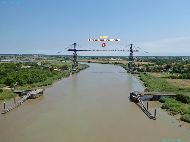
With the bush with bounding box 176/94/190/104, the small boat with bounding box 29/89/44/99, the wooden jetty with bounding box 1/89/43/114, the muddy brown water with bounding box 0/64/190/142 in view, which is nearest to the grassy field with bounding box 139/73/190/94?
the bush with bounding box 176/94/190/104

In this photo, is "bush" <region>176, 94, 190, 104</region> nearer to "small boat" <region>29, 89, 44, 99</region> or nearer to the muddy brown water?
the muddy brown water

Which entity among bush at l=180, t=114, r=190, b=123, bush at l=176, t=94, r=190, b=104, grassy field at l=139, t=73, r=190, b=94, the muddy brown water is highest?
bush at l=176, t=94, r=190, b=104

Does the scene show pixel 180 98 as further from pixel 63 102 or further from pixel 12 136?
pixel 12 136

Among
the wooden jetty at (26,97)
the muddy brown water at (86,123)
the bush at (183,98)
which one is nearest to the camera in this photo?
the muddy brown water at (86,123)

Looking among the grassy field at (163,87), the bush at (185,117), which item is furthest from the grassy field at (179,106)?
the grassy field at (163,87)

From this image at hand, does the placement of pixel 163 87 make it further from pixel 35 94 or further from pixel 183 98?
pixel 35 94

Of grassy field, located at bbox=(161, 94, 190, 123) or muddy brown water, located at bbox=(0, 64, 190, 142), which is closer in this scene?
muddy brown water, located at bbox=(0, 64, 190, 142)

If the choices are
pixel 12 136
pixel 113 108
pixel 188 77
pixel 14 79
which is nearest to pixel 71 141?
pixel 12 136

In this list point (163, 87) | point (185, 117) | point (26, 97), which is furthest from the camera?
point (163, 87)

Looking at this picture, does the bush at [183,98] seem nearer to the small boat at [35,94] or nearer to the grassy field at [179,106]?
the grassy field at [179,106]

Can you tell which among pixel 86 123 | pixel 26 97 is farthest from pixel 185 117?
pixel 26 97

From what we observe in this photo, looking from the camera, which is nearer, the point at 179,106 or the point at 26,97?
the point at 179,106

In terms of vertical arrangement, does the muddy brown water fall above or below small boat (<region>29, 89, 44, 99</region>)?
below
